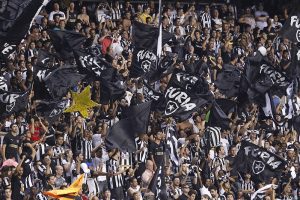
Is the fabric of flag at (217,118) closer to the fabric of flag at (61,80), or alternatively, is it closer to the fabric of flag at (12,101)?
the fabric of flag at (61,80)

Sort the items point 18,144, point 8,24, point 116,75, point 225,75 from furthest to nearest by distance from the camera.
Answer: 1. point 225,75
2. point 116,75
3. point 18,144
4. point 8,24

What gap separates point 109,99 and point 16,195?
429 cm

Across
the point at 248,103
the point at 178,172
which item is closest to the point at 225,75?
the point at 248,103

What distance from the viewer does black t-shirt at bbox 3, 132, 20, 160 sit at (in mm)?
31062

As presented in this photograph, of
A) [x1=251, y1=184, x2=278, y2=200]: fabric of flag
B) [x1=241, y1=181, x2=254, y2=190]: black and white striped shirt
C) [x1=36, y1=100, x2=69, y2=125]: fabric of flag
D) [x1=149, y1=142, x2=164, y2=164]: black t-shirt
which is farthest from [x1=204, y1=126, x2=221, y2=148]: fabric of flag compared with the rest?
[x1=36, y1=100, x2=69, y2=125]: fabric of flag

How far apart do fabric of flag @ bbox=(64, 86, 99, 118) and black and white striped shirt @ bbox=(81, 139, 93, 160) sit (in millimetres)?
566

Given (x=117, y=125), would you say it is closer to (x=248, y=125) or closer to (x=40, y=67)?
(x=40, y=67)

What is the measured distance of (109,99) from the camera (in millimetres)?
33969

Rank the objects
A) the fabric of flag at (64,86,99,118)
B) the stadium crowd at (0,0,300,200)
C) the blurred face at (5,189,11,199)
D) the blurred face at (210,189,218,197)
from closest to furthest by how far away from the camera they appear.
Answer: the blurred face at (5,189,11,199) < the stadium crowd at (0,0,300,200) < the fabric of flag at (64,86,99,118) < the blurred face at (210,189,218,197)

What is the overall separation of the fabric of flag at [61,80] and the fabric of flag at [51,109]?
1.28 feet

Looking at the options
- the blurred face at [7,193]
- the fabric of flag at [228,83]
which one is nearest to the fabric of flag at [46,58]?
the blurred face at [7,193]

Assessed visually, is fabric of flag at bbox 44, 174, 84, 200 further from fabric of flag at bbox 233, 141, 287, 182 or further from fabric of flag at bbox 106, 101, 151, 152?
fabric of flag at bbox 233, 141, 287, 182

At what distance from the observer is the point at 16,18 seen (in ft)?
94.3

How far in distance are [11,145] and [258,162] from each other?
5850 mm
